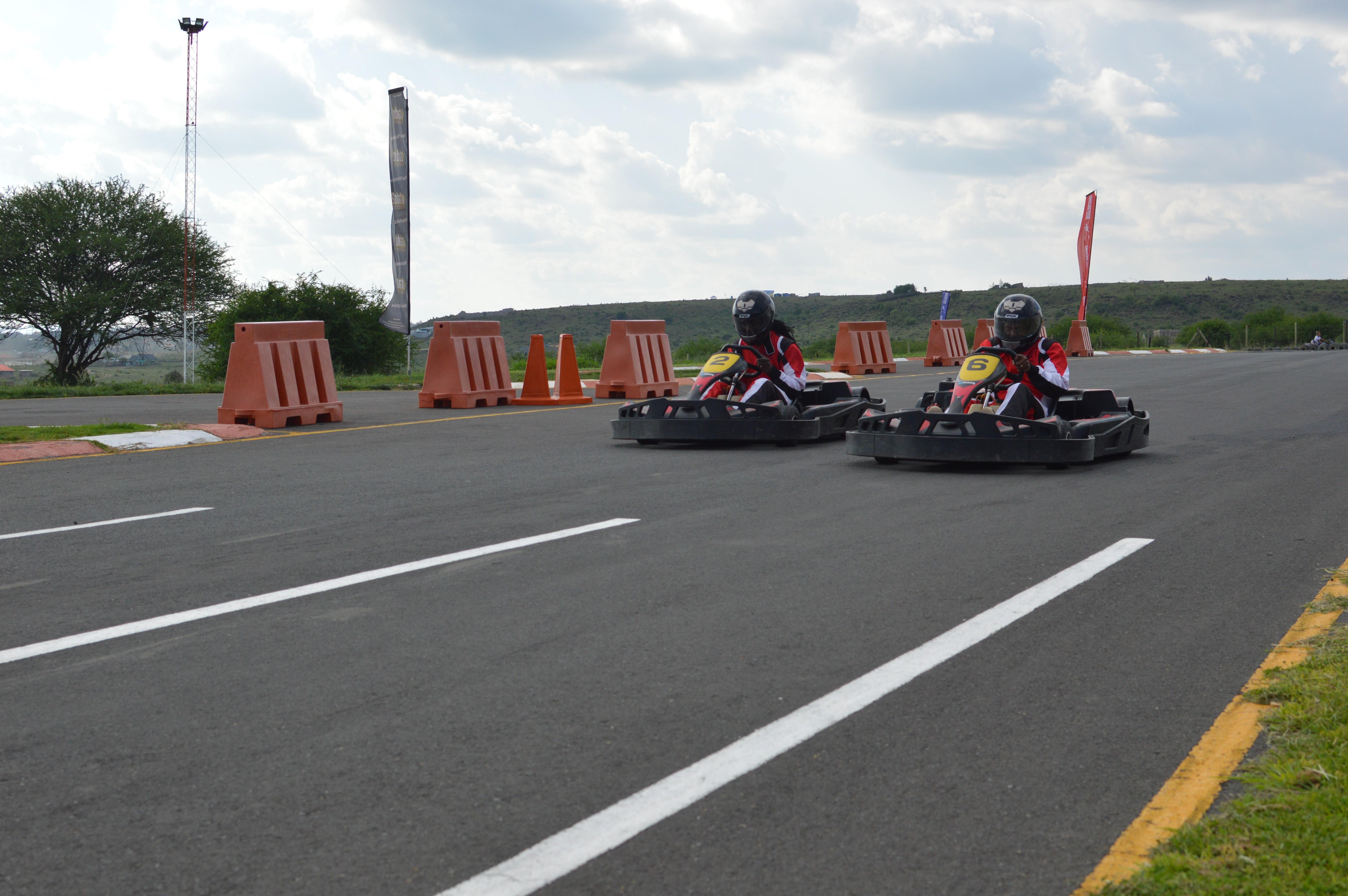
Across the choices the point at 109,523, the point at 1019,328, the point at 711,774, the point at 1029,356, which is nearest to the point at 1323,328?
the point at 1029,356

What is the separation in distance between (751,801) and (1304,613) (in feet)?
10.3

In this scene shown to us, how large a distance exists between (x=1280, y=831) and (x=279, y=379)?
13292 mm

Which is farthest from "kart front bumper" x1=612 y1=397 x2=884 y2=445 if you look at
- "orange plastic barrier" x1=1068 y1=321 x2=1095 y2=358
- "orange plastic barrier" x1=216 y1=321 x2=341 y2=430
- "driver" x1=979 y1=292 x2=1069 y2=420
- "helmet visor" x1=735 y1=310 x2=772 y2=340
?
"orange plastic barrier" x1=1068 y1=321 x2=1095 y2=358

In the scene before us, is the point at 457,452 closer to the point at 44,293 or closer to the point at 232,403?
the point at 232,403

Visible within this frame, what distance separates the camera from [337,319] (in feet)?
127

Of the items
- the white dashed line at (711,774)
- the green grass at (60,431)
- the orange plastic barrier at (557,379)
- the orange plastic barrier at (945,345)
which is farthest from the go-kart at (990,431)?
the orange plastic barrier at (945,345)

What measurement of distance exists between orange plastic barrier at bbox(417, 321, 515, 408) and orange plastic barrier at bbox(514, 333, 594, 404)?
12.1 inches

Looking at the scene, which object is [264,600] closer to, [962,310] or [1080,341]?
[1080,341]

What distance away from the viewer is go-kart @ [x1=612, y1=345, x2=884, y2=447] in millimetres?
12023

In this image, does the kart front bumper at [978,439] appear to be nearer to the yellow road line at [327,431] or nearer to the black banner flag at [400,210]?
the yellow road line at [327,431]

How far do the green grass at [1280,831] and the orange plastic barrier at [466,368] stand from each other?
1480 cm

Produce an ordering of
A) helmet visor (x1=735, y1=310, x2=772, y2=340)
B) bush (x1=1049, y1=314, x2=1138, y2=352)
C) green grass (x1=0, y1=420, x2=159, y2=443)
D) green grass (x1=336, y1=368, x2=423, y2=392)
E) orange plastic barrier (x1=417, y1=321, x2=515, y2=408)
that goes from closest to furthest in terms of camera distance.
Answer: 1. green grass (x1=0, y1=420, x2=159, y2=443)
2. helmet visor (x1=735, y1=310, x2=772, y2=340)
3. orange plastic barrier (x1=417, y1=321, x2=515, y2=408)
4. green grass (x1=336, y1=368, x2=423, y2=392)
5. bush (x1=1049, y1=314, x2=1138, y2=352)

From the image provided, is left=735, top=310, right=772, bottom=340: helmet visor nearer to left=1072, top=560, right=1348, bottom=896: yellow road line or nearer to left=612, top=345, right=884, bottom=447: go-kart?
left=612, top=345, right=884, bottom=447: go-kart

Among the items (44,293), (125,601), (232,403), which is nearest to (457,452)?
(232,403)
